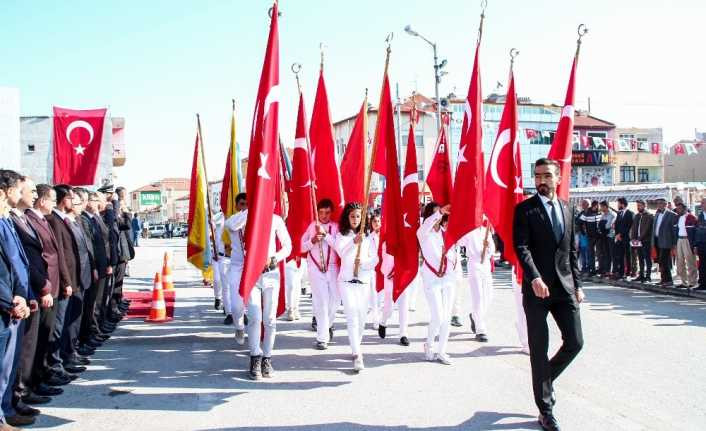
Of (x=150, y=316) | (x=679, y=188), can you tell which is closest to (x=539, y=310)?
(x=150, y=316)

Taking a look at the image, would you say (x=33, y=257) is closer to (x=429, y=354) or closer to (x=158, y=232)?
(x=429, y=354)

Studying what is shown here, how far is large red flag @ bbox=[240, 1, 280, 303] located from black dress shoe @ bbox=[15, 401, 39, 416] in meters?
2.04

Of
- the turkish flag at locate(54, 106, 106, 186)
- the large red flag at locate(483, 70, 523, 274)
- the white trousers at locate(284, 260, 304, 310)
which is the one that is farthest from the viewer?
the white trousers at locate(284, 260, 304, 310)

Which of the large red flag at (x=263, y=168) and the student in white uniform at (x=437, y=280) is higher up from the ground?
the large red flag at (x=263, y=168)

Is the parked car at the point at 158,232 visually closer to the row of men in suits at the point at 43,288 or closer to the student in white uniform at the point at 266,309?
the row of men in suits at the point at 43,288

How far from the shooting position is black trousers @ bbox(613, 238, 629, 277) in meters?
15.7

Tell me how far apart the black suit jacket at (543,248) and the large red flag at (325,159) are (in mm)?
4252

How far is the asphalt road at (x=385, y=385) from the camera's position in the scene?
5184 mm

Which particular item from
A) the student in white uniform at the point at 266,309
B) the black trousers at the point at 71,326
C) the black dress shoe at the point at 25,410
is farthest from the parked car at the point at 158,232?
the black dress shoe at the point at 25,410

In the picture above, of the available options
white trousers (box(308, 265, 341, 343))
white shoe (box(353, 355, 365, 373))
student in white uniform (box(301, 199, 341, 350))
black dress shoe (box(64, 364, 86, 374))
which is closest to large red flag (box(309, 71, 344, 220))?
student in white uniform (box(301, 199, 341, 350))

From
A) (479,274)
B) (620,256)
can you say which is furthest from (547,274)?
(620,256)

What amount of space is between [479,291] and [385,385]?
2.85m

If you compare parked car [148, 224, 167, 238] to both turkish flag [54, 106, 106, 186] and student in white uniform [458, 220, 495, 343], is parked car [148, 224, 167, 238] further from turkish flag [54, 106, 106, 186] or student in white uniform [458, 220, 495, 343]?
student in white uniform [458, 220, 495, 343]

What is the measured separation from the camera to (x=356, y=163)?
425 inches
